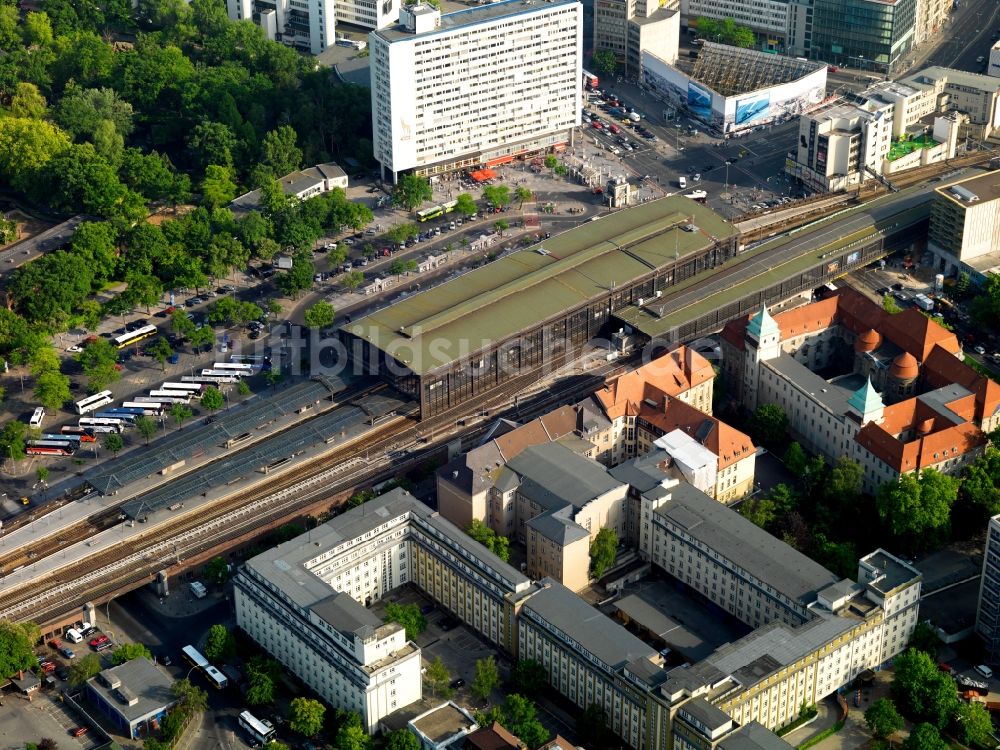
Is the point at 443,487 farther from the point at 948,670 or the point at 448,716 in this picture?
the point at 948,670

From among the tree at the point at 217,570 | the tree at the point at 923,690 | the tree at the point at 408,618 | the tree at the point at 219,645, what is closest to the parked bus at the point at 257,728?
the tree at the point at 219,645

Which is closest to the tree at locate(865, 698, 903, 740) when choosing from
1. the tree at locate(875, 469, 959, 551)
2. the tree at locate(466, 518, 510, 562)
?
the tree at locate(875, 469, 959, 551)

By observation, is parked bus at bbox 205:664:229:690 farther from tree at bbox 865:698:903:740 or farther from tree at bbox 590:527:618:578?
tree at bbox 865:698:903:740

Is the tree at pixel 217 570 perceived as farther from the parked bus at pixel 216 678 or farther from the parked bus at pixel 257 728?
the parked bus at pixel 257 728

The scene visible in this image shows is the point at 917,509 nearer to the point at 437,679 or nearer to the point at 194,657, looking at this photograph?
the point at 437,679

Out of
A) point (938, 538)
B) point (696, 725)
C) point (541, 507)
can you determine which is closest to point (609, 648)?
point (696, 725)
